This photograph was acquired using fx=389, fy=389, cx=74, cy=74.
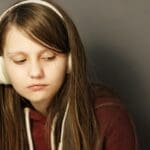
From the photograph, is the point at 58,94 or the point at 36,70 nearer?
the point at 36,70

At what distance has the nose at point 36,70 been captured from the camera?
949 millimetres

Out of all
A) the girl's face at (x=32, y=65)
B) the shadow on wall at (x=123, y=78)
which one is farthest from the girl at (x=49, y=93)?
the shadow on wall at (x=123, y=78)

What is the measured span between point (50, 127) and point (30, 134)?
0.07m

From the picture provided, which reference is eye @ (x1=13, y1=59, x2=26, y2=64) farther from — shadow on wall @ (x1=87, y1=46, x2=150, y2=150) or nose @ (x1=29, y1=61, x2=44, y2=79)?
shadow on wall @ (x1=87, y1=46, x2=150, y2=150)

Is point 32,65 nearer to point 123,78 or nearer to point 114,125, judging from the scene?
point 114,125

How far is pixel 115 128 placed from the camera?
3.42ft

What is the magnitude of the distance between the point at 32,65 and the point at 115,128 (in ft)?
0.93

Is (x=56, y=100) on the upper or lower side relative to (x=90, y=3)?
lower

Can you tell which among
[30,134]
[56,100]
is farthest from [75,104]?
[30,134]

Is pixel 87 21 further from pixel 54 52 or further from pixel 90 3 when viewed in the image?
pixel 54 52

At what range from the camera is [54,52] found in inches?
37.9

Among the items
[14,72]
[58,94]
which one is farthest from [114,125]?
[14,72]

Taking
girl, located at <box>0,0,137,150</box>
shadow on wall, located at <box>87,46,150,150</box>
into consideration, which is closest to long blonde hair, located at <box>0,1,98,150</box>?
girl, located at <box>0,0,137,150</box>

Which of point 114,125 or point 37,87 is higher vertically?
point 37,87
